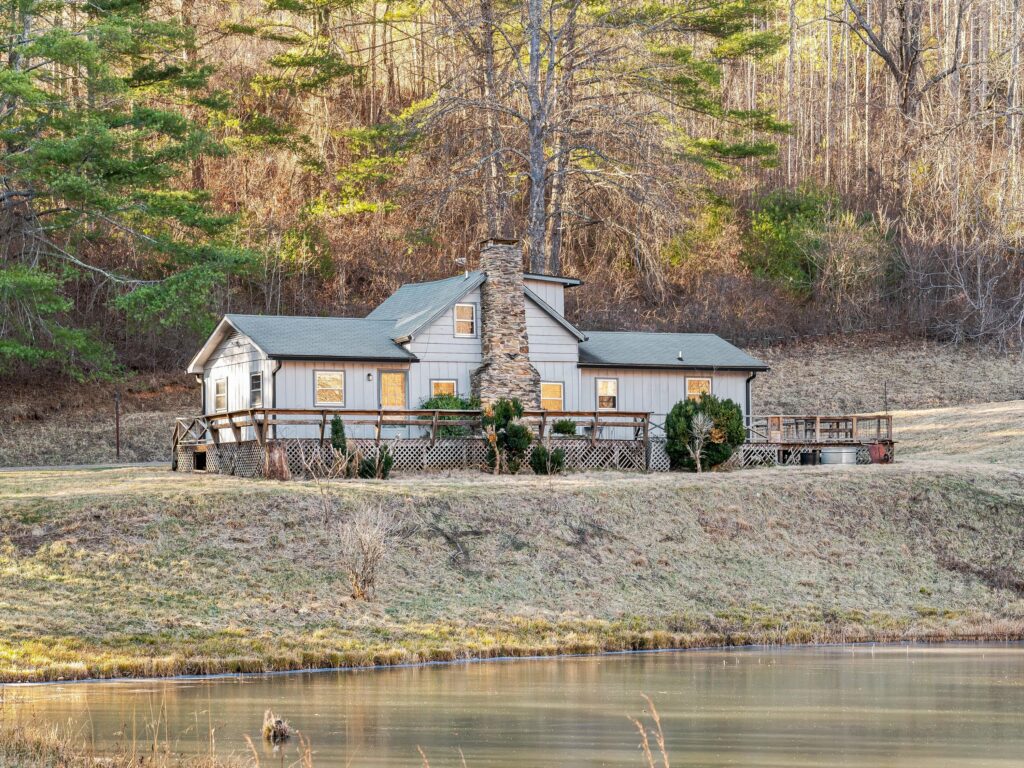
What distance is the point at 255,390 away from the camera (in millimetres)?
33656

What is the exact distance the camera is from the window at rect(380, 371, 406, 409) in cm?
3375

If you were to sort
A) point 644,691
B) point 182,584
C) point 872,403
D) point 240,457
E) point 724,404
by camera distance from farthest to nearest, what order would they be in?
point 872,403, point 724,404, point 240,457, point 182,584, point 644,691

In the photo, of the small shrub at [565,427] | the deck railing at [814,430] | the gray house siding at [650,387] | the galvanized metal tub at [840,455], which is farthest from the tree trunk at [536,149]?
the galvanized metal tub at [840,455]

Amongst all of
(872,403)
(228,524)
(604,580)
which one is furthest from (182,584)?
(872,403)

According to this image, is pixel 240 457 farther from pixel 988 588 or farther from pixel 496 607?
pixel 988 588

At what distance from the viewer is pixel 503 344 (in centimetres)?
3406

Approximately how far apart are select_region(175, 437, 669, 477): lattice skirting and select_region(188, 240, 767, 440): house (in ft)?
3.73

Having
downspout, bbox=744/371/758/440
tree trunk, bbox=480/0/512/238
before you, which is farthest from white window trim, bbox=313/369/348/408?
tree trunk, bbox=480/0/512/238

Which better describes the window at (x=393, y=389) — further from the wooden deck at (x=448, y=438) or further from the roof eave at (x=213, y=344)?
the roof eave at (x=213, y=344)

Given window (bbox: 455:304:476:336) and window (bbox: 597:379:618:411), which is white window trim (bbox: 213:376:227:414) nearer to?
window (bbox: 455:304:476:336)

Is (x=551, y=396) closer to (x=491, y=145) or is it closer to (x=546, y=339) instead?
(x=546, y=339)

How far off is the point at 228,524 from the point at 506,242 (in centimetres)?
1325

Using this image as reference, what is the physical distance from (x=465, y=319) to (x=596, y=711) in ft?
68.5

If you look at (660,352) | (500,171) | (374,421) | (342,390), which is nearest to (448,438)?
(374,421)
